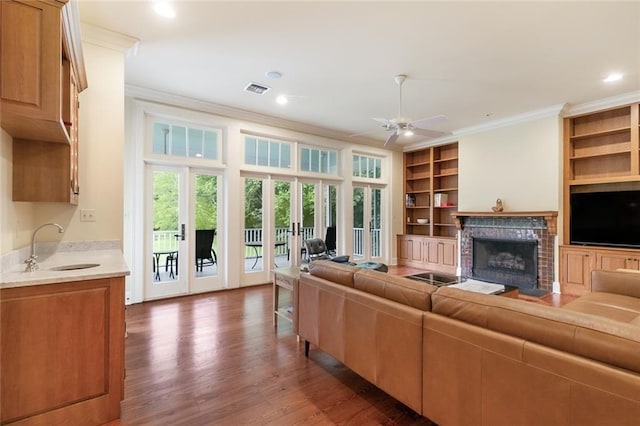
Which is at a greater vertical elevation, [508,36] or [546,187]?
[508,36]

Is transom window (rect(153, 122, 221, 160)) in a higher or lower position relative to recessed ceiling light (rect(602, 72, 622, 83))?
lower

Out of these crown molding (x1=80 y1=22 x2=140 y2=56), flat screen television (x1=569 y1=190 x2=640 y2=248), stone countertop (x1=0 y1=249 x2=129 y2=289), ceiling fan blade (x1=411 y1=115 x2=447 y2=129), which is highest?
crown molding (x1=80 y1=22 x2=140 y2=56)

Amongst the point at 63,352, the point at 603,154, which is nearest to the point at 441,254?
the point at 603,154

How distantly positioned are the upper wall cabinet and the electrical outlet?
1123 millimetres

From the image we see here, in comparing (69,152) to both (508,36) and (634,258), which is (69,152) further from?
(634,258)

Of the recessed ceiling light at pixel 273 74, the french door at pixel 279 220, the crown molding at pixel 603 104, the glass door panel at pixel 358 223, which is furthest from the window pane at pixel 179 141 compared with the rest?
the crown molding at pixel 603 104

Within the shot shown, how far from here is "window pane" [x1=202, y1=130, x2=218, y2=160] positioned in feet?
16.3

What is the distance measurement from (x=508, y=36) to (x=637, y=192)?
3.33m

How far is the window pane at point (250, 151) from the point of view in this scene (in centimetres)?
539

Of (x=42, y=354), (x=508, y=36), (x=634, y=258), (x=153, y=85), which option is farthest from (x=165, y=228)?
(x=634, y=258)

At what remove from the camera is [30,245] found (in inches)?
99.0

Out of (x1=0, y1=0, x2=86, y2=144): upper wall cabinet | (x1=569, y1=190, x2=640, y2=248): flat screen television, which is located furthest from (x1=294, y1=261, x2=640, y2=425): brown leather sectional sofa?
(x1=569, y1=190, x2=640, y2=248): flat screen television

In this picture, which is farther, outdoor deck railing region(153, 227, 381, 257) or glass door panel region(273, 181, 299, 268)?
glass door panel region(273, 181, 299, 268)

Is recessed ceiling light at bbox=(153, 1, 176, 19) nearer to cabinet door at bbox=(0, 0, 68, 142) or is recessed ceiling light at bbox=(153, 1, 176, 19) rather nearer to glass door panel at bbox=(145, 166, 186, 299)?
cabinet door at bbox=(0, 0, 68, 142)
